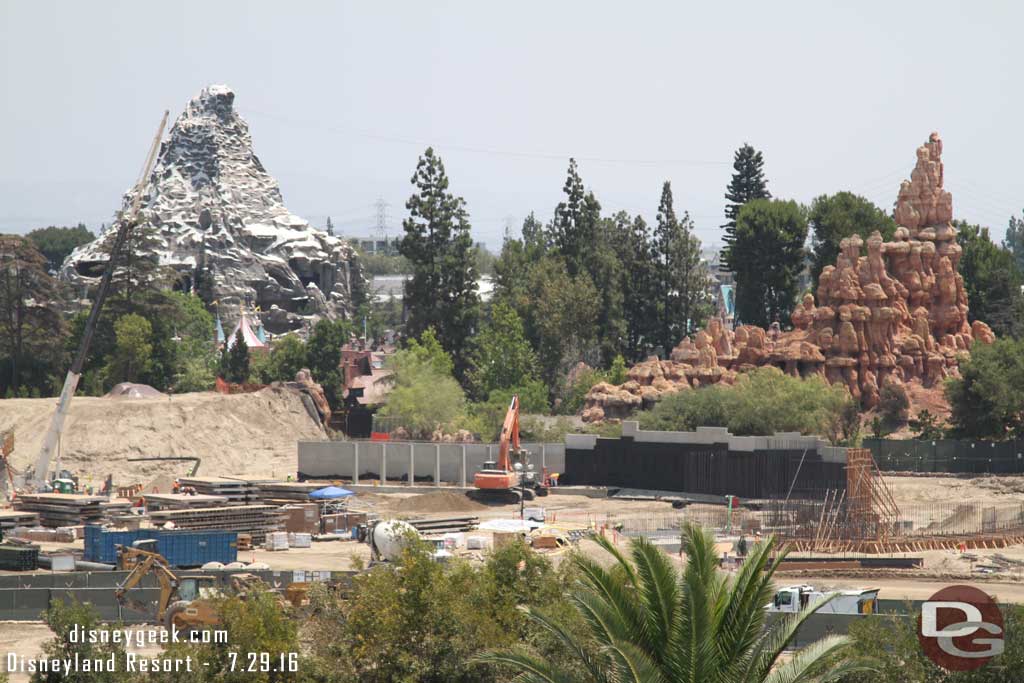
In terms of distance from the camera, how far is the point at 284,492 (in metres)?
66.6

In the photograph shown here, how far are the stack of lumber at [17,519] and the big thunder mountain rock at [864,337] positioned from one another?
113 ft

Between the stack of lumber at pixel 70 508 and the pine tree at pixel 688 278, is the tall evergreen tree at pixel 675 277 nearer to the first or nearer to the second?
the pine tree at pixel 688 278

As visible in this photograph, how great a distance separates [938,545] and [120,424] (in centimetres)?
4566

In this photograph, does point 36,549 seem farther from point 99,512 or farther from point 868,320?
point 868,320

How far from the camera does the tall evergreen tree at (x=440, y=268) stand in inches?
4235

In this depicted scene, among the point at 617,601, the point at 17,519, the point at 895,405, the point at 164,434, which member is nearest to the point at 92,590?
the point at 617,601

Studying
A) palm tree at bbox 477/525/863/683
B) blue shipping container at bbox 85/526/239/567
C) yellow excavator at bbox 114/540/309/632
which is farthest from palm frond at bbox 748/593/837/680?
blue shipping container at bbox 85/526/239/567

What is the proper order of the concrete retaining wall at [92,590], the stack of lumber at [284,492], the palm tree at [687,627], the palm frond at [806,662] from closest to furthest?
the palm frond at [806,662] → the palm tree at [687,627] → the concrete retaining wall at [92,590] → the stack of lumber at [284,492]

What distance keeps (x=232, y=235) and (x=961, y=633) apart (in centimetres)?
15906

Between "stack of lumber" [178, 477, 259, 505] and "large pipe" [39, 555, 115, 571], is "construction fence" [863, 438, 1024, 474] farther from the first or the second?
"large pipe" [39, 555, 115, 571]

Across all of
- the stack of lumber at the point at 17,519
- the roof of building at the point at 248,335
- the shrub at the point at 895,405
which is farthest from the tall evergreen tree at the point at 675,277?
the stack of lumber at the point at 17,519

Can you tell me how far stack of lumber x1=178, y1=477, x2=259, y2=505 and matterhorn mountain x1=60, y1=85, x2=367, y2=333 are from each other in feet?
317

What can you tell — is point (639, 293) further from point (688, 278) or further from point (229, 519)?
point (229, 519)

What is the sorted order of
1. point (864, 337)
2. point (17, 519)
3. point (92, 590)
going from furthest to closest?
point (864, 337)
point (17, 519)
point (92, 590)
